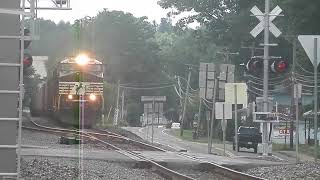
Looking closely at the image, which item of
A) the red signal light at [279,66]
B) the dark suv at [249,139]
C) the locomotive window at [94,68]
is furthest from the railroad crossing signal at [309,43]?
the dark suv at [249,139]

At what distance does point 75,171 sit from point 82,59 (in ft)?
55.2

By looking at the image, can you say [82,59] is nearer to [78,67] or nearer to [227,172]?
[78,67]

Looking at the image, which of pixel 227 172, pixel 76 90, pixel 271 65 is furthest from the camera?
pixel 76 90

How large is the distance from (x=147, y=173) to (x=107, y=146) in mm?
8208

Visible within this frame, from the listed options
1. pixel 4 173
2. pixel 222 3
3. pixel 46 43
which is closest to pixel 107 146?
pixel 46 43

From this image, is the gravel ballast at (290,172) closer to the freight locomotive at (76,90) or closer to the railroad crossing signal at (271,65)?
the railroad crossing signal at (271,65)

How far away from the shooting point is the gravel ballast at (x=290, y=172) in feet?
48.6

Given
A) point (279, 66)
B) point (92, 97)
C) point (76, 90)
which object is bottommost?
point (92, 97)

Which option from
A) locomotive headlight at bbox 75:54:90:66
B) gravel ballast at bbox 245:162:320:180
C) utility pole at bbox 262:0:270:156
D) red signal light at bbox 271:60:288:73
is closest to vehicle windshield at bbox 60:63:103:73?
locomotive headlight at bbox 75:54:90:66

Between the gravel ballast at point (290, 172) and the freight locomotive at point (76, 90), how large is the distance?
13.4 metres

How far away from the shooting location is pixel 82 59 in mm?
30359

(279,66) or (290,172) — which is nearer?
(290,172)

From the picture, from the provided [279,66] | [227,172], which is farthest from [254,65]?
[227,172]

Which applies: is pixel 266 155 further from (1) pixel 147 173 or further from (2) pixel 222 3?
(2) pixel 222 3
